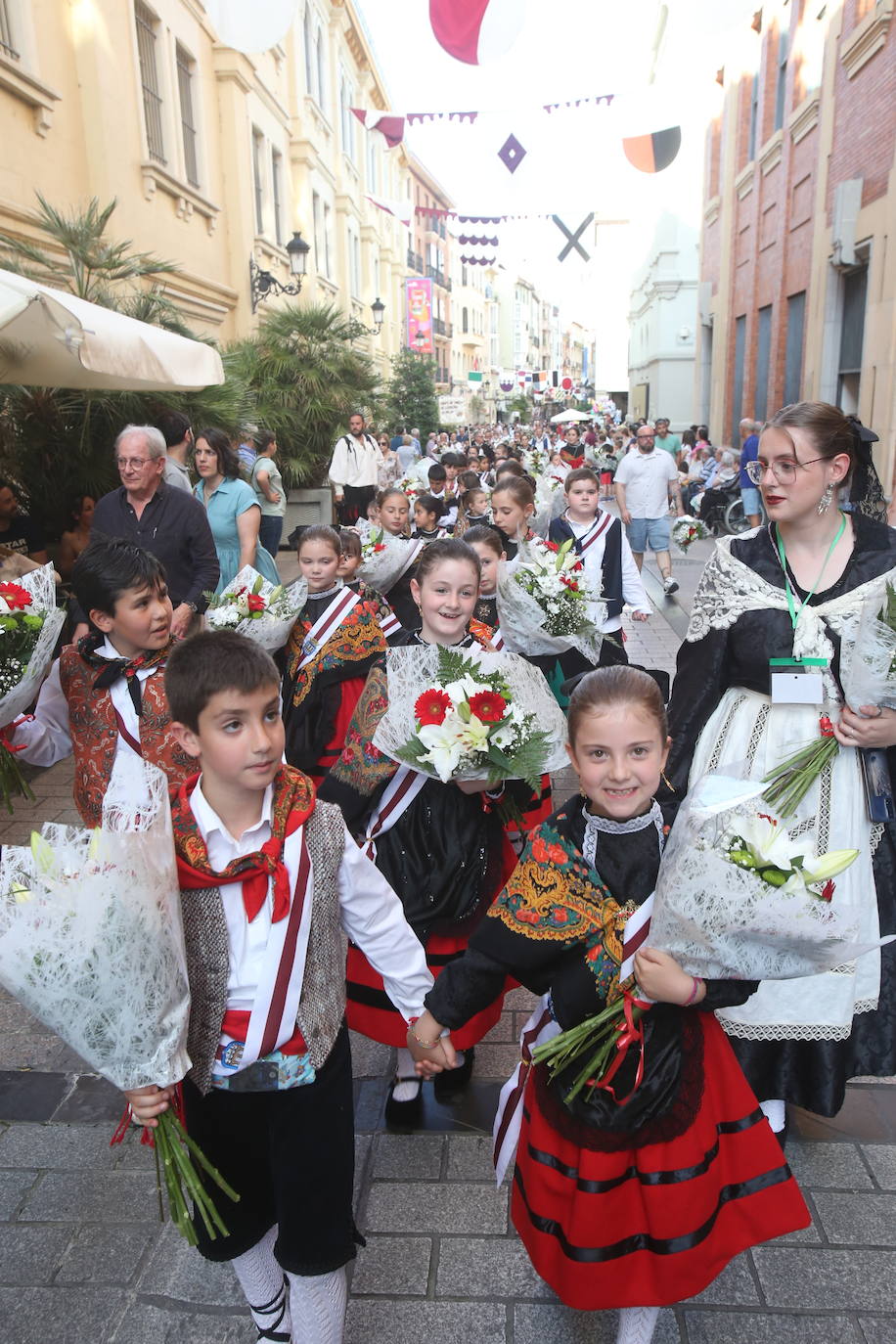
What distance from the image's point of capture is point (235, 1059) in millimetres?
2037

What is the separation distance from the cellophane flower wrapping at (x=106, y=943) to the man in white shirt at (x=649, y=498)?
10.8 meters

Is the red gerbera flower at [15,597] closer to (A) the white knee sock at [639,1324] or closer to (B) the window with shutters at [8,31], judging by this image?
(A) the white knee sock at [639,1324]

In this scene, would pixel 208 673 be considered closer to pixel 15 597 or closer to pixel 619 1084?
pixel 619 1084

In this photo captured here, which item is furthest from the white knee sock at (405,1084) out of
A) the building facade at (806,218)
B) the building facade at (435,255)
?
the building facade at (435,255)

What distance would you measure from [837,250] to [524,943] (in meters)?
13.5

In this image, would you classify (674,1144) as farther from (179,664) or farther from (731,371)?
(731,371)

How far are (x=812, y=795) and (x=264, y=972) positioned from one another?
1.64 metres

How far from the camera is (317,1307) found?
2.15 m

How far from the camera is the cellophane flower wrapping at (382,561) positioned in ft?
19.3

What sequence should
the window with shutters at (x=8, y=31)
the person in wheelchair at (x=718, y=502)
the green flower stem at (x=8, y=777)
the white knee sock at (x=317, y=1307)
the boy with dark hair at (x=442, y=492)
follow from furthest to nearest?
the person in wheelchair at (x=718, y=502)
the window with shutters at (x=8, y=31)
the boy with dark hair at (x=442, y=492)
the green flower stem at (x=8, y=777)
the white knee sock at (x=317, y=1307)

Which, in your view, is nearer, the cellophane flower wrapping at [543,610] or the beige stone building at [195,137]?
the cellophane flower wrapping at [543,610]

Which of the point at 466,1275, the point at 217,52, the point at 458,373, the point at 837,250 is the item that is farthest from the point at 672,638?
the point at 458,373

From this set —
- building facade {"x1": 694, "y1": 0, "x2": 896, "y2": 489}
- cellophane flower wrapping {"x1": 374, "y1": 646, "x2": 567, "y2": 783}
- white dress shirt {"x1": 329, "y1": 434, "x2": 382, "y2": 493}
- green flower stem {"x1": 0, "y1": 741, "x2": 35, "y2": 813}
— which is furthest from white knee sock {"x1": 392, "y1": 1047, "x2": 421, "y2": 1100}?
white dress shirt {"x1": 329, "y1": 434, "x2": 382, "y2": 493}

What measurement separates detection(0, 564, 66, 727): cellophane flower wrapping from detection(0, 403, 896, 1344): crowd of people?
0.32ft
